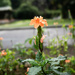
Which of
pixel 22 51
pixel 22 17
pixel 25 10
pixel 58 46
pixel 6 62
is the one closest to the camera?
pixel 6 62

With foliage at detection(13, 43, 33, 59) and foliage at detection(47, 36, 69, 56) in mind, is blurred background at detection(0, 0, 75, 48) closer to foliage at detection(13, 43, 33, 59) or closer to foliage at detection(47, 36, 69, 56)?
foliage at detection(47, 36, 69, 56)

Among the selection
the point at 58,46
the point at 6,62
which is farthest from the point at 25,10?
the point at 6,62

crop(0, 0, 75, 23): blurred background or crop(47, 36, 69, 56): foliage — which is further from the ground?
crop(0, 0, 75, 23): blurred background

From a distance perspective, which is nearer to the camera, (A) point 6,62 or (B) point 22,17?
(A) point 6,62

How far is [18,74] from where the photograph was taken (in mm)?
1166

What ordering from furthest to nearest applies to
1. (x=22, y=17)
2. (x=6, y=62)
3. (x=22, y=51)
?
1. (x=22, y=17)
2. (x=22, y=51)
3. (x=6, y=62)

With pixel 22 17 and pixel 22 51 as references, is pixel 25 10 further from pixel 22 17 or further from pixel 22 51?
pixel 22 51

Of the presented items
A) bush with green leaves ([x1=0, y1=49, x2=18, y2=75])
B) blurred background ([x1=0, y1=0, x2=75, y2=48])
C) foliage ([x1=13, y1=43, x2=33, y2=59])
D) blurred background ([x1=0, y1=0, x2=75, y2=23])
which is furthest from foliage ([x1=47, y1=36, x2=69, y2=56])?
blurred background ([x1=0, y1=0, x2=75, y2=23])

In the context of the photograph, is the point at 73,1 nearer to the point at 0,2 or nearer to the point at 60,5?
the point at 60,5

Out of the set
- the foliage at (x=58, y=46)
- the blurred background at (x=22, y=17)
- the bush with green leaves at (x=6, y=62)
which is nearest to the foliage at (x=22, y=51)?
the bush with green leaves at (x=6, y=62)

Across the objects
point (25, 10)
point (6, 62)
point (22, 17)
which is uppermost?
point (25, 10)

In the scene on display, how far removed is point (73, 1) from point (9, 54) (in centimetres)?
687

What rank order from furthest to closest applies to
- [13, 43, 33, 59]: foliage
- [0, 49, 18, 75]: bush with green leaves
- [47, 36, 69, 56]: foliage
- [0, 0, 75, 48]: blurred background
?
[0, 0, 75, 48]: blurred background → [47, 36, 69, 56]: foliage → [13, 43, 33, 59]: foliage → [0, 49, 18, 75]: bush with green leaves

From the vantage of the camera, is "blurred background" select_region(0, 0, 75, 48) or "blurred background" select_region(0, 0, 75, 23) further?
"blurred background" select_region(0, 0, 75, 23)
